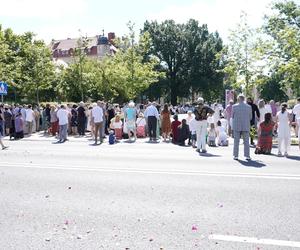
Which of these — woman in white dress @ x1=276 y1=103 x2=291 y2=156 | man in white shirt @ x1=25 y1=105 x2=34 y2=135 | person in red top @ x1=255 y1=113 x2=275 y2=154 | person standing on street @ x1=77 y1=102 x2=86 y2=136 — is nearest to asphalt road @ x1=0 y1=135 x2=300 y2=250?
woman in white dress @ x1=276 y1=103 x2=291 y2=156

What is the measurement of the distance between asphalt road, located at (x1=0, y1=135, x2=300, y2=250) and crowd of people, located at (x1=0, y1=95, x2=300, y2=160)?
68.1 inches

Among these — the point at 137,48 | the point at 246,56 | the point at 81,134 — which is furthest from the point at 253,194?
the point at 137,48

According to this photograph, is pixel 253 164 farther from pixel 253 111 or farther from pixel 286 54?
pixel 286 54

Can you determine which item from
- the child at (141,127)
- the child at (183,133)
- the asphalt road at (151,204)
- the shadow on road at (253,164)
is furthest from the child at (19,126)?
the shadow on road at (253,164)

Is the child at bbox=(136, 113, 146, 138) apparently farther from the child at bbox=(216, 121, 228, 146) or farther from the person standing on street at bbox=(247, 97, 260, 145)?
the person standing on street at bbox=(247, 97, 260, 145)

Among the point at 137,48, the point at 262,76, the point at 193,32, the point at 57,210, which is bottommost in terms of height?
the point at 57,210

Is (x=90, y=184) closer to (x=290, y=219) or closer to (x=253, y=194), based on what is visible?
(x=253, y=194)

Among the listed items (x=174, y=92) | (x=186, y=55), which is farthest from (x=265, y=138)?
(x=174, y=92)

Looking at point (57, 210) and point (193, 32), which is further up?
point (193, 32)

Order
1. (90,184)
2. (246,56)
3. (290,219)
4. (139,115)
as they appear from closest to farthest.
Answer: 1. (290,219)
2. (90,184)
3. (139,115)
4. (246,56)

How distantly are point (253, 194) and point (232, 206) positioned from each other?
0.99 metres

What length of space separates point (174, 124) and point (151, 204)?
1215 cm

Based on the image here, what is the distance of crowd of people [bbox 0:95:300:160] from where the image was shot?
14.7 meters

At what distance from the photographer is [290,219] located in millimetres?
6410
